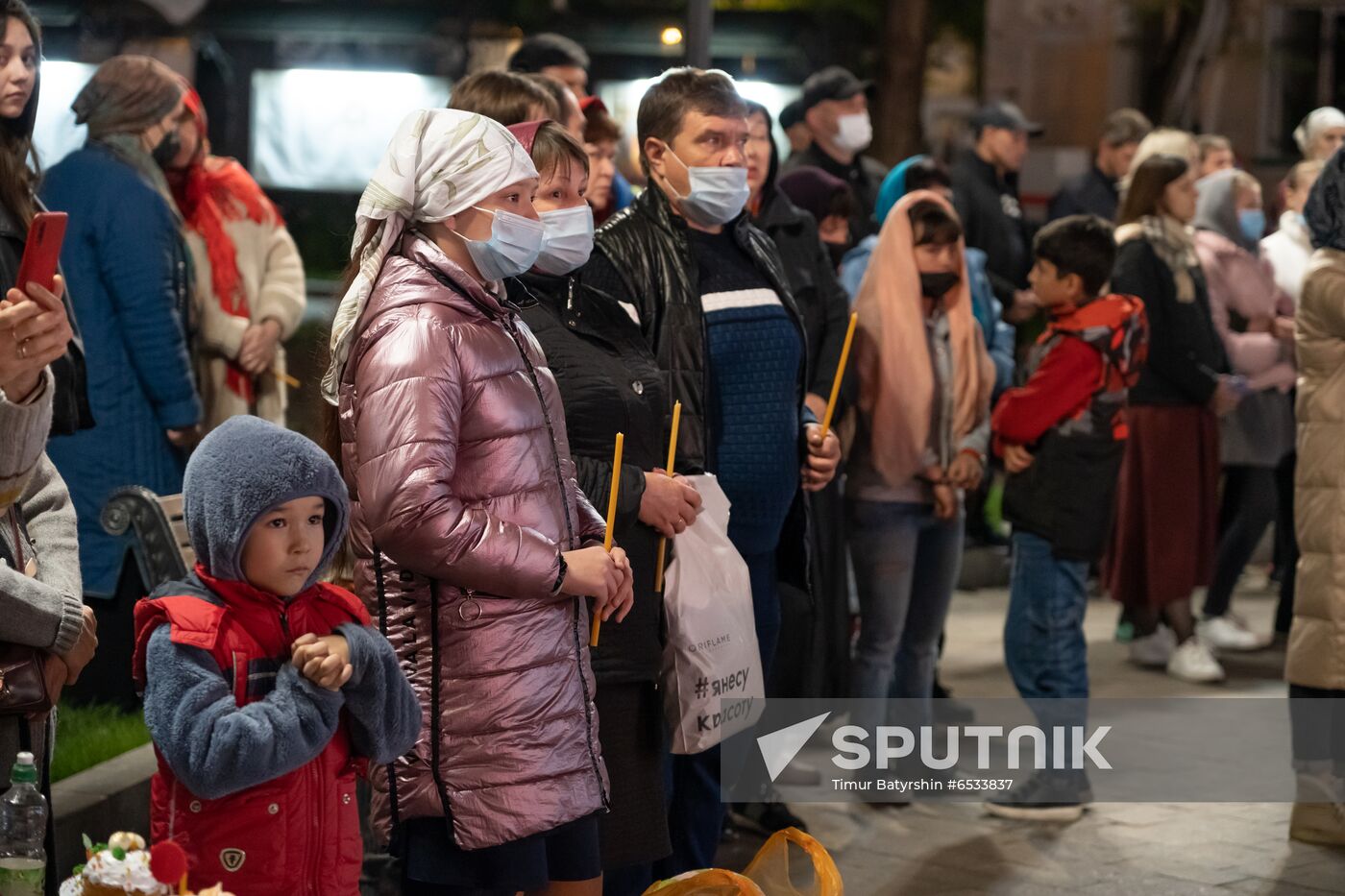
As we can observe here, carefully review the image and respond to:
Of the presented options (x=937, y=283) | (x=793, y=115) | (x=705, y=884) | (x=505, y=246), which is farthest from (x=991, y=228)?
(x=505, y=246)

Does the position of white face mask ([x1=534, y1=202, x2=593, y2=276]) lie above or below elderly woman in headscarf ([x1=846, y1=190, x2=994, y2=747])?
above

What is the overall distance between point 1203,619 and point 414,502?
700 cm

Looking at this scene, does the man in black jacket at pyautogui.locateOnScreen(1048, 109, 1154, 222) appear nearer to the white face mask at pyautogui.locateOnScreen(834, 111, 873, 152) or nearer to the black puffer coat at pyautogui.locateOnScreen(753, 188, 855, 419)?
the white face mask at pyautogui.locateOnScreen(834, 111, 873, 152)

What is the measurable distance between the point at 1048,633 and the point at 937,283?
127 centimetres

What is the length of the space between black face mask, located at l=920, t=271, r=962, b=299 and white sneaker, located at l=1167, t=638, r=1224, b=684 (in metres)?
3.10

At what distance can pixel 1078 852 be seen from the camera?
6297mm

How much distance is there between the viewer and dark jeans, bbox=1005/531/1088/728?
6.67 metres

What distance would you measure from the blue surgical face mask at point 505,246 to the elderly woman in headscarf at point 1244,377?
6.08 m

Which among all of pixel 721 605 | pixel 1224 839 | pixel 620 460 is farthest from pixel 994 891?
pixel 620 460

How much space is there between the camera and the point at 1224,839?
21.2 feet

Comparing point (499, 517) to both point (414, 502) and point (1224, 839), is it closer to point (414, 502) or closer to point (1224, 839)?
point (414, 502)

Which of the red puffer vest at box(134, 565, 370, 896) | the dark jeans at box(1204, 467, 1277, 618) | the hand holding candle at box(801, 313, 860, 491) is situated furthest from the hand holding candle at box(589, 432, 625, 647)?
the dark jeans at box(1204, 467, 1277, 618)

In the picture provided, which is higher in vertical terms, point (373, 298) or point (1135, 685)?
point (373, 298)

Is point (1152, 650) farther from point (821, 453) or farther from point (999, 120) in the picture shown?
point (821, 453)
